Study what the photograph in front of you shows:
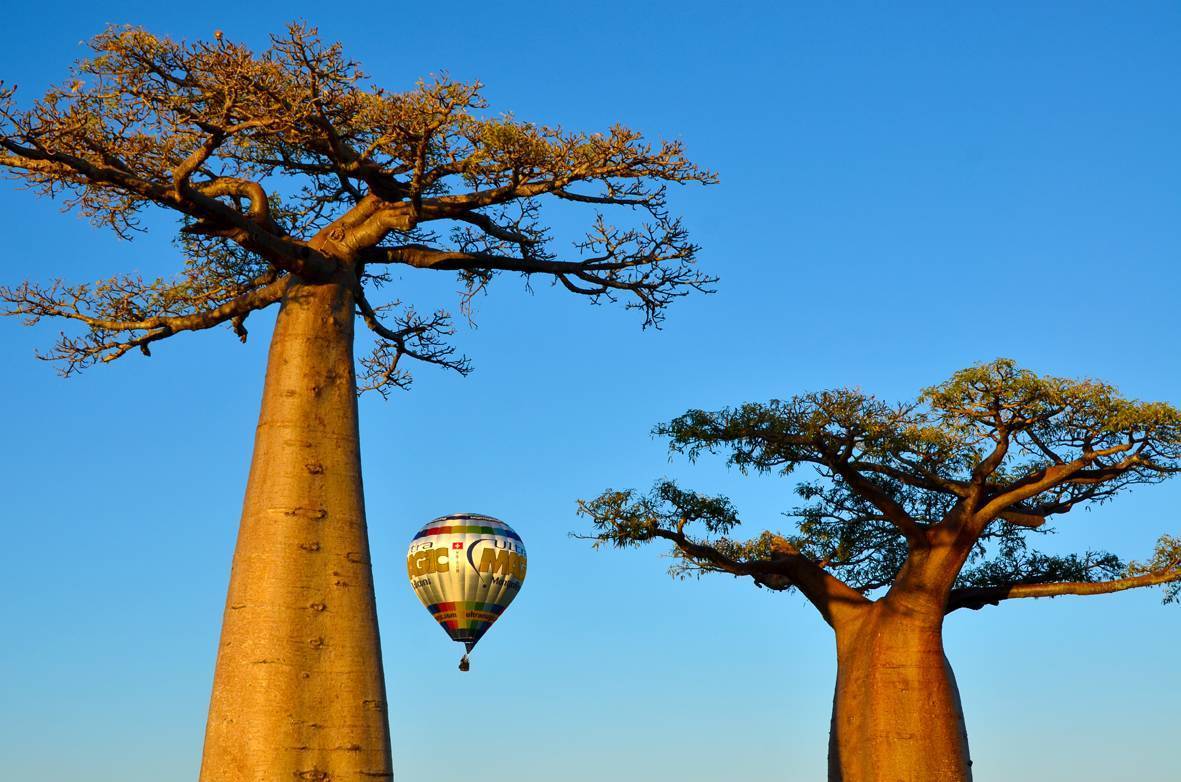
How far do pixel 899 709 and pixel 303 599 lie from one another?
652cm

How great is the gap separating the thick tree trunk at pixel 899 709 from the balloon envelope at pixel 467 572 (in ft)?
11.7

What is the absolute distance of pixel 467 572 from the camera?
38.4ft

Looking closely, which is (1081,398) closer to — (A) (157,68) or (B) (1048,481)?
(B) (1048,481)

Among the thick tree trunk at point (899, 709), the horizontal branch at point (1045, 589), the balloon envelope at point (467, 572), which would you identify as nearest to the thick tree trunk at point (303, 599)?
the balloon envelope at point (467, 572)

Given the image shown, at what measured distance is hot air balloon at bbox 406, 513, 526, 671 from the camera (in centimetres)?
1172

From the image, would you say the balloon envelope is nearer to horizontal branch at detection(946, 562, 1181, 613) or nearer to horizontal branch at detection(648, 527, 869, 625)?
horizontal branch at detection(648, 527, 869, 625)

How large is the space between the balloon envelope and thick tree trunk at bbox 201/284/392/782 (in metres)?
2.87

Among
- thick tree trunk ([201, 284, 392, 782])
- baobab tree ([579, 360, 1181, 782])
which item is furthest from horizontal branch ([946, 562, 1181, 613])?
thick tree trunk ([201, 284, 392, 782])

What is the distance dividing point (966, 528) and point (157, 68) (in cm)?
828

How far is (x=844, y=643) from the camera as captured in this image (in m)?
13.5

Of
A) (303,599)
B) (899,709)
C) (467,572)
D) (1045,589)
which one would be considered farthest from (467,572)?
(1045,589)

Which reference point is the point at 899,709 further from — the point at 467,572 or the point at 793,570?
the point at 467,572

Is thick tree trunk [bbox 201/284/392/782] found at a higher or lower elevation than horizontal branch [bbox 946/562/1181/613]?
lower

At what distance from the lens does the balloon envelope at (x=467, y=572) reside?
461 inches
